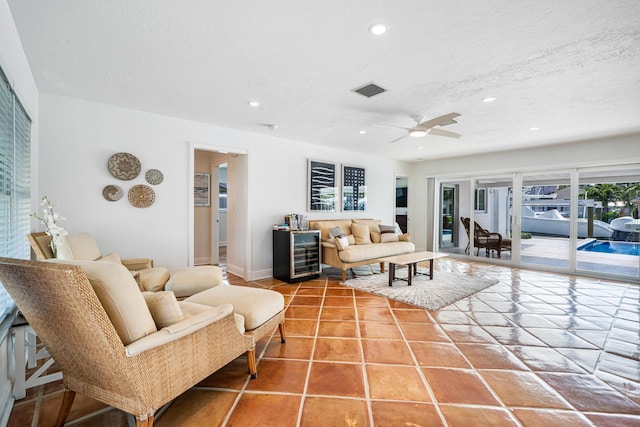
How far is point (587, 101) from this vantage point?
3312 millimetres

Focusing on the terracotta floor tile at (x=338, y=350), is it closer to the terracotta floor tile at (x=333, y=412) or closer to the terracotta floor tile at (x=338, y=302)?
the terracotta floor tile at (x=333, y=412)

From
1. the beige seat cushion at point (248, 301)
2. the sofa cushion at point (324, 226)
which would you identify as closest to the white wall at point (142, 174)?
the sofa cushion at point (324, 226)

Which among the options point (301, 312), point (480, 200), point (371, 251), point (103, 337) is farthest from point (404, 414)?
point (480, 200)

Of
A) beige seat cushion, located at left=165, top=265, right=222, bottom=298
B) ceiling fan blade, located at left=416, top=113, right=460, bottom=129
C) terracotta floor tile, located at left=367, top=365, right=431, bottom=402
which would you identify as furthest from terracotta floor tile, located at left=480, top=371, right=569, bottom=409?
ceiling fan blade, located at left=416, top=113, right=460, bottom=129

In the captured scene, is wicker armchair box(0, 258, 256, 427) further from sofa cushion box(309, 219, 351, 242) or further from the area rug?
sofa cushion box(309, 219, 351, 242)

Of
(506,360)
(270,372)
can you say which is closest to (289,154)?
(270,372)

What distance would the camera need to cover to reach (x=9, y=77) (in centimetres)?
193

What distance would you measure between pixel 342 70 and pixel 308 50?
432mm

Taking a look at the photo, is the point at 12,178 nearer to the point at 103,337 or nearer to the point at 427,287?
the point at 103,337

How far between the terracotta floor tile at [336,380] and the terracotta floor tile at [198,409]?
54 cm

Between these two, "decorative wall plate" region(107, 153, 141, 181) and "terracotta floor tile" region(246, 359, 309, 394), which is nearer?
"terracotta floor tile" region(246, 359, 309, 394)

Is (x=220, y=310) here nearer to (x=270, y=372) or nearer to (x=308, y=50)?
(x=270, y=372)

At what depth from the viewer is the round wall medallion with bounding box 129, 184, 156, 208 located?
3645 mm

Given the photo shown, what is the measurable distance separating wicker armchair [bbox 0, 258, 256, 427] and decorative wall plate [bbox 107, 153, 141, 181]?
2.56 meters
